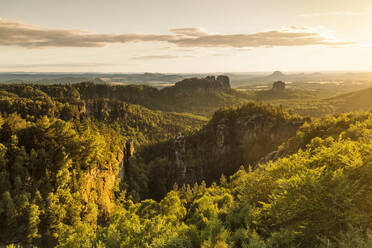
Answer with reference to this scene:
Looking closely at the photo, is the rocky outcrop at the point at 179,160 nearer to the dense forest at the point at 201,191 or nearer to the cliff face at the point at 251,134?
the dense forest at the point at 201,191

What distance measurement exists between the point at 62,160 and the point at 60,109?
3917 inches

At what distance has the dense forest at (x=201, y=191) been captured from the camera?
22.5 meters

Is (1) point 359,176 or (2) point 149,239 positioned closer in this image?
(1) point 359,176

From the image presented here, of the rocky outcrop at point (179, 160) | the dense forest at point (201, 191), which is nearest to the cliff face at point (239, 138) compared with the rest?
the dense forest at point (201, 191)

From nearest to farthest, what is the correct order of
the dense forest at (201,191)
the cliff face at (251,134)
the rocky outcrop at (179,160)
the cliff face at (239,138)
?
the dense forest at (201,191) < the cliff face at (251,134) < the cliff face at (239,138) < the rocky outcrop at (179,160)

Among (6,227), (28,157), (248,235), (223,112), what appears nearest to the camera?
(248,235)

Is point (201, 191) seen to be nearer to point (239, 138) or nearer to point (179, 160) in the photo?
point (179, 160)

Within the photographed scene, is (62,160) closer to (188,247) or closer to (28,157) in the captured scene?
(28,157)

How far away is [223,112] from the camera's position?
139 metres

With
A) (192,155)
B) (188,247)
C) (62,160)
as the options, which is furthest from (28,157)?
(192,155)

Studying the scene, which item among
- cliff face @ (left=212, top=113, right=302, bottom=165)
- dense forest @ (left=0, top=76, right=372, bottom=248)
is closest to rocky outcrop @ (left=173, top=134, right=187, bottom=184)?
dense forest @ (left=0, top=76, right=372, bottom=248)

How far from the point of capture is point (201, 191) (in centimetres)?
7581

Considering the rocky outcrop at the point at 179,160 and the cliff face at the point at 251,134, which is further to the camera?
the rocky outcrop at the point at 179,160

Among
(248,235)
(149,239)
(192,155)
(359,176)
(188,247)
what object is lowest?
(192,155)
